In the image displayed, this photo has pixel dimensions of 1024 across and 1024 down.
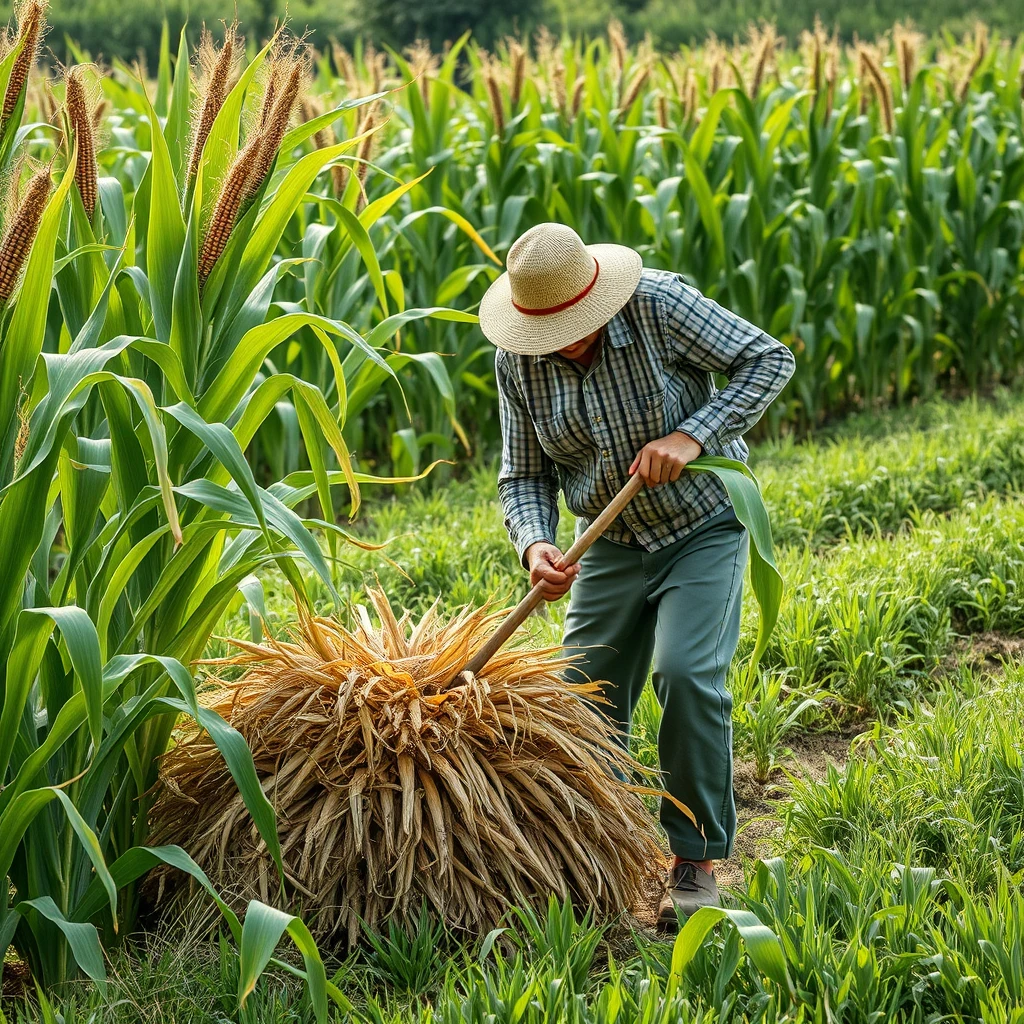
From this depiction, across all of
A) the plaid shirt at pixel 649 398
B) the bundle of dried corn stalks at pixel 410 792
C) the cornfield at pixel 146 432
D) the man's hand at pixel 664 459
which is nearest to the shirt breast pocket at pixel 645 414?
the plaid shirt at pixel 649 398

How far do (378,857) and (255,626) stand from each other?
2.17ft

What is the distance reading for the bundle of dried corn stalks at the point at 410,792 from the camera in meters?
2.27

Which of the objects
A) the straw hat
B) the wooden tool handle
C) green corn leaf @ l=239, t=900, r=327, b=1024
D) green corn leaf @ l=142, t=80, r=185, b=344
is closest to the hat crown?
the straw hat

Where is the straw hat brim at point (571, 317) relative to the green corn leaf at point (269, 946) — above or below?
above

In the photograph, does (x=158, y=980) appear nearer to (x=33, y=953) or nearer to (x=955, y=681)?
(x=33, y=953)

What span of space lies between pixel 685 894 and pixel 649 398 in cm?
101

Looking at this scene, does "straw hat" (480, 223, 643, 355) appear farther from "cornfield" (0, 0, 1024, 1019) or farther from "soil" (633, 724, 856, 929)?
"soil" (633, 724, 856, 929)

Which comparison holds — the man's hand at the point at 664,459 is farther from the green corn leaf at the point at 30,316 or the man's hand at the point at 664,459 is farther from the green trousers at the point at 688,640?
the green corn leaf at the point at 30,316

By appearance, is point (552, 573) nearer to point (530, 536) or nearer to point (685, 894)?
point (530, 536)

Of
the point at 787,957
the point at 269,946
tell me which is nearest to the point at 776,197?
the point at 787,957

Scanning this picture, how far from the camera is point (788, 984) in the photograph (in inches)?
72.7

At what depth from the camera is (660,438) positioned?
2.49m

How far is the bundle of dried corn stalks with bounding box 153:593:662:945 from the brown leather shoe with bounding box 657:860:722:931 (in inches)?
2.8

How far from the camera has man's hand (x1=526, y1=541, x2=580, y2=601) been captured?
2.40 m
